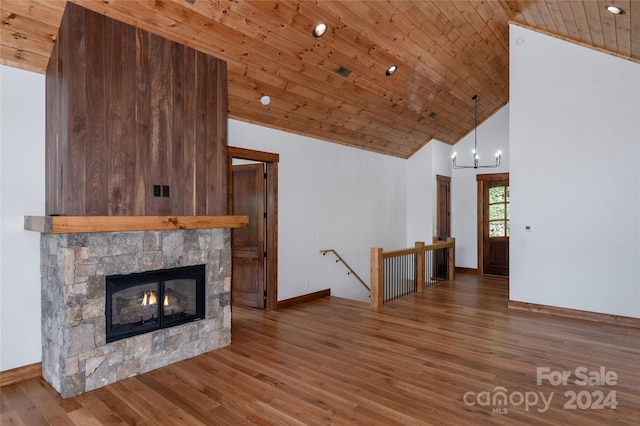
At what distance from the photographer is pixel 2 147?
3332mm

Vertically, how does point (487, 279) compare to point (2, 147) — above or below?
below

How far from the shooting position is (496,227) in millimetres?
8883

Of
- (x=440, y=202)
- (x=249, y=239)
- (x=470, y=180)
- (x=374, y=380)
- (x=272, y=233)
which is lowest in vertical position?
(x=374, y=380)

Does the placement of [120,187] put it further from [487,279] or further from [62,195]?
[487,279]

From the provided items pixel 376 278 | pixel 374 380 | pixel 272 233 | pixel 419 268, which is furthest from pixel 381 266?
pixel 374 380

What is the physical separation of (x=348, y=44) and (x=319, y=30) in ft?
1.86

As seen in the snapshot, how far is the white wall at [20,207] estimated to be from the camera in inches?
132

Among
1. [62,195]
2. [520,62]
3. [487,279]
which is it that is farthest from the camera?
[487,279]

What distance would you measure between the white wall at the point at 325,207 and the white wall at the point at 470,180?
6.12ft

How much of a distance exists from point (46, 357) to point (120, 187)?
5.50 ft

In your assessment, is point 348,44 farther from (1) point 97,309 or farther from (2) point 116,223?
(1) point 97,309

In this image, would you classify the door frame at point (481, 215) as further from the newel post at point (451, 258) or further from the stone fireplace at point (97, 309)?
the stone fireplace at point (97, 309)

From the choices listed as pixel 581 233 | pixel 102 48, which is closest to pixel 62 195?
pixel 102 48

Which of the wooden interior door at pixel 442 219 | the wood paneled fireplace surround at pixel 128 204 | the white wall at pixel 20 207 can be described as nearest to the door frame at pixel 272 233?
the wood paneled fireplace surround at pixel 128 204
